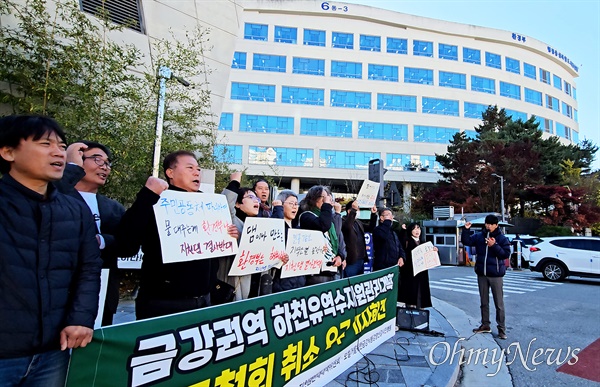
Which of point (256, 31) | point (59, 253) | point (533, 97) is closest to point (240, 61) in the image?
point (256, 31)

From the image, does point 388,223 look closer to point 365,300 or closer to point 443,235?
point 365,300

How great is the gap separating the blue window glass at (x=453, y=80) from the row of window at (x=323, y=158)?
8845mm

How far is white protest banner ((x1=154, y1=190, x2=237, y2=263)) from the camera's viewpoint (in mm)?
2195

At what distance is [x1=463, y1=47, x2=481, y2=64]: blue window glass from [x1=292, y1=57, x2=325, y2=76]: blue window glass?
55.7ft

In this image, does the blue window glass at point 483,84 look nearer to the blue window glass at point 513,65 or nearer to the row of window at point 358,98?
the row of window at point 358,98

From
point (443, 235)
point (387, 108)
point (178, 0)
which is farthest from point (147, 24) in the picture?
point (387, 108)

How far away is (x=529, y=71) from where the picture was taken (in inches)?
1715

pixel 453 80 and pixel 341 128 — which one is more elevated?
pixel 453 80

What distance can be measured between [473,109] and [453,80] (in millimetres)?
4009

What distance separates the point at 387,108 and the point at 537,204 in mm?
16924

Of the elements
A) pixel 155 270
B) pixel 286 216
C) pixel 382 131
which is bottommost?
pixel 155 270

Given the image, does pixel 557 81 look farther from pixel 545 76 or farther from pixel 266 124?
pixel 266 124

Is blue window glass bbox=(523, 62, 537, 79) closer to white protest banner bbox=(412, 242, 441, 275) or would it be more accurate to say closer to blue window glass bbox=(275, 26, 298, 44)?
blue window glass bbox=(275, 26, 298, 44)

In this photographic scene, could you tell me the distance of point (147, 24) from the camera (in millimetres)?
10484
